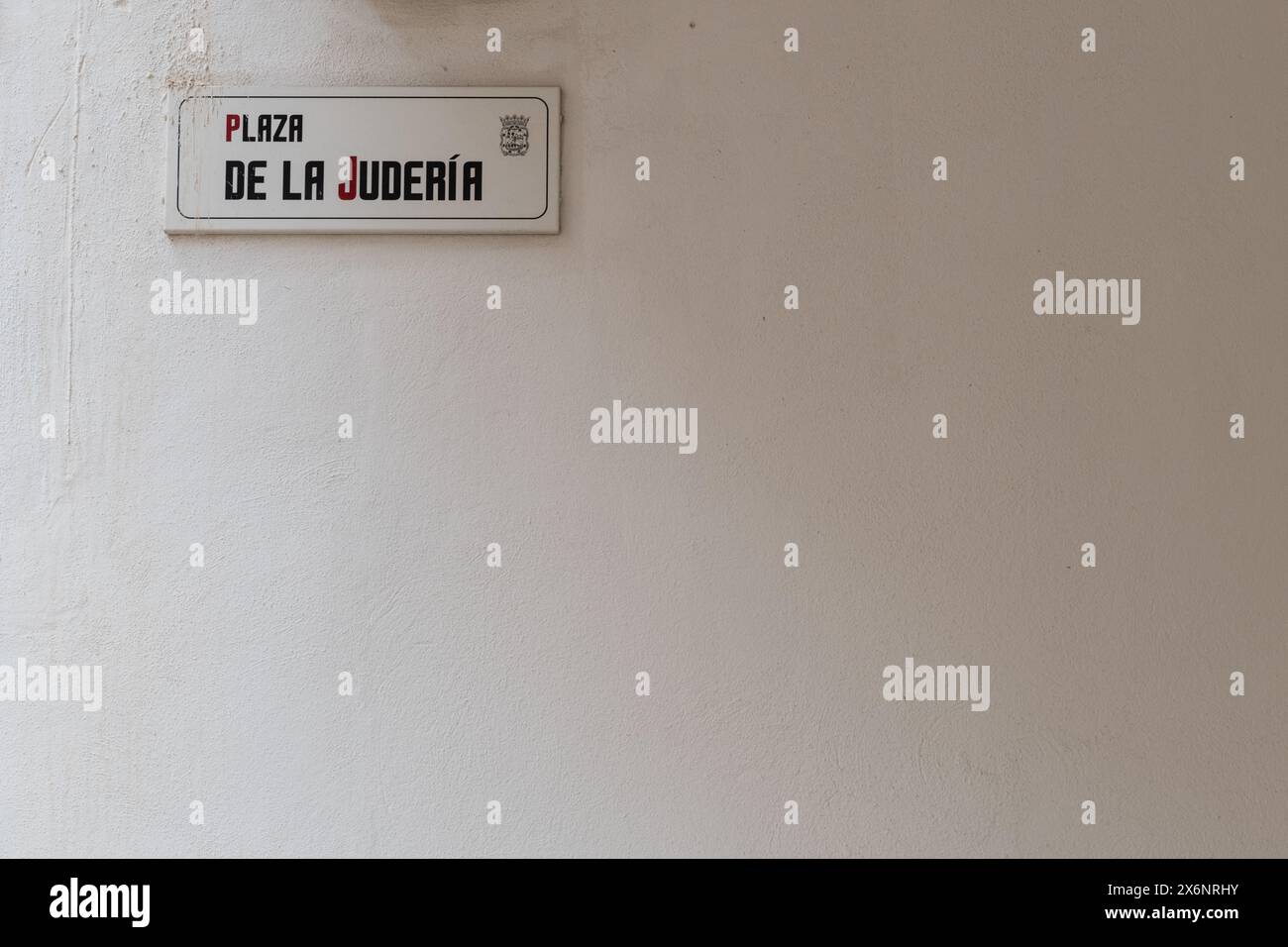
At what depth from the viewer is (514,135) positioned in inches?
61.2

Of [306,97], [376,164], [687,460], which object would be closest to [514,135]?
[376,164]

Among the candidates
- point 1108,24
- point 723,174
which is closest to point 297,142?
point 723,174

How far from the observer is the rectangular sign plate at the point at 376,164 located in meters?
1.55

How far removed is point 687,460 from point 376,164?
0.70 meters

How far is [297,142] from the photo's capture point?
156 centimetres

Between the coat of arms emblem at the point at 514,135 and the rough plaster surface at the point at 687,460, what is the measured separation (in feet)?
0.24

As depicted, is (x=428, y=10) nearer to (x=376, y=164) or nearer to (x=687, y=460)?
(x=376, y=164)

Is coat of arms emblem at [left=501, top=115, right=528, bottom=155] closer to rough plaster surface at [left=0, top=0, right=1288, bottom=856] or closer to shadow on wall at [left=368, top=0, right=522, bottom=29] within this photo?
rough plaster surface at [left=0, top=0, right=1288, bottom=856]

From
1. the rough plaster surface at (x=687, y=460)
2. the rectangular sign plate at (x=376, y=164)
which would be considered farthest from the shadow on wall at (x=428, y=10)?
the rectangular sign plate at (x=376, y=164)

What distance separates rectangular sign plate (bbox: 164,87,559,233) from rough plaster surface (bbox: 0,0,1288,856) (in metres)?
0.04

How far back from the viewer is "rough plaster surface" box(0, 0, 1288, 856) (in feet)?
5.02

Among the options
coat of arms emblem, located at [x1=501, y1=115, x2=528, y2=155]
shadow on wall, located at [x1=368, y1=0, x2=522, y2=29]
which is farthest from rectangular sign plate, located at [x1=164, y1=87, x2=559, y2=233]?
shadow on wall, located at [x1=368, y1=0, x2=522, y2=29]

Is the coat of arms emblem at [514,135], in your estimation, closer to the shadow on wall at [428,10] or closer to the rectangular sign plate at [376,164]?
the rectangular sign plate at [376,164]

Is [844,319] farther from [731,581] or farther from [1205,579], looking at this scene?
[1205,579]
